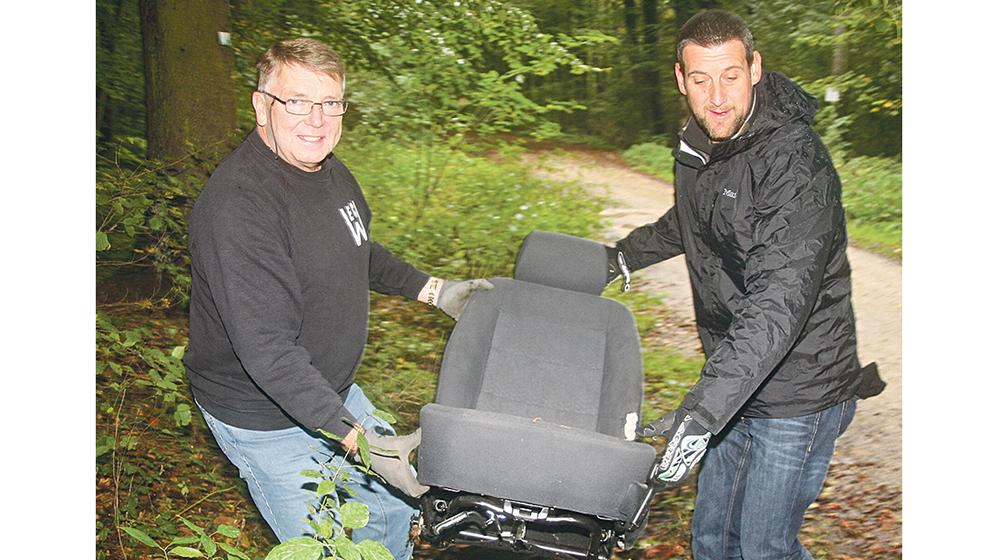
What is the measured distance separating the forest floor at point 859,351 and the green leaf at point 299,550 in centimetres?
169

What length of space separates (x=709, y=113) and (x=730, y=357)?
57 cm

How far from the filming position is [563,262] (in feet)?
8.13

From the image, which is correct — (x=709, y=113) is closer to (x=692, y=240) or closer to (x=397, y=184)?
(x=692, y=240)

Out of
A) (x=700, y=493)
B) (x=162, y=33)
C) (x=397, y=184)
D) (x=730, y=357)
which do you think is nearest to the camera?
(x=730, y=357)

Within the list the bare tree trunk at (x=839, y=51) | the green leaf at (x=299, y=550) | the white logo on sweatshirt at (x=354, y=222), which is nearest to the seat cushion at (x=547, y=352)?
the white logo on sweatshirt at (x=354, y=222)

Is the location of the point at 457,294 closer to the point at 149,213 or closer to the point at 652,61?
the point at 149,213

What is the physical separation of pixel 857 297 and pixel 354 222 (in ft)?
8.44

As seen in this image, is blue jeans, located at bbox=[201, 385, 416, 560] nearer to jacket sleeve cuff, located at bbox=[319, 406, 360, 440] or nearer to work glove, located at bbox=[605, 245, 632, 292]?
jacket sleeve cuff, located at bbox=[319, 406, 360, 440]

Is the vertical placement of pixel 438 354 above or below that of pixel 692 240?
below

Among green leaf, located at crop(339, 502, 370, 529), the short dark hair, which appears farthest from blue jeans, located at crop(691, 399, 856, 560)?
green leaf, located at crop(339, 502, 370, 529)

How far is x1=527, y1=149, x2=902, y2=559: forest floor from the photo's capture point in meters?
3.17

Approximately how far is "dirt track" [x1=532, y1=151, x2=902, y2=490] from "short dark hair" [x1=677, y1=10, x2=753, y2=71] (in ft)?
6.69

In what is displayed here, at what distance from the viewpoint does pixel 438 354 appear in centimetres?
387
